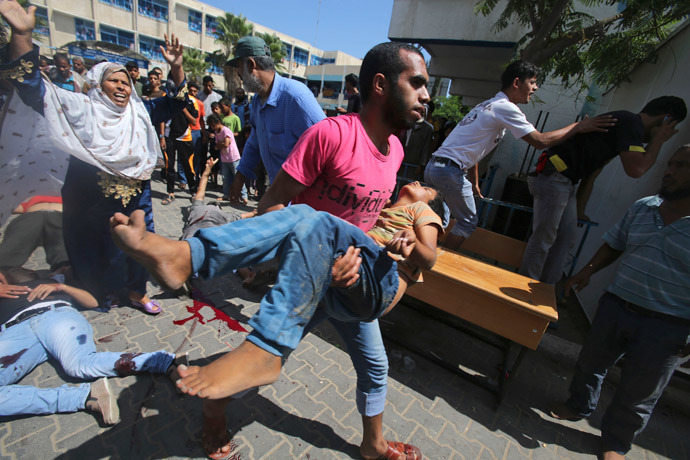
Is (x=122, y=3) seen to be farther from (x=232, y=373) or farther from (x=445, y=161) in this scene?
(x=232, y=373)

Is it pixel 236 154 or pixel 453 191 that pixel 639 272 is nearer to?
pixel 453 191

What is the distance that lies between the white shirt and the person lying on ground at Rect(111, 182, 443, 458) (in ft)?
7.91

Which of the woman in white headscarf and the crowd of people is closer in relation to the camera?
the crowd of people

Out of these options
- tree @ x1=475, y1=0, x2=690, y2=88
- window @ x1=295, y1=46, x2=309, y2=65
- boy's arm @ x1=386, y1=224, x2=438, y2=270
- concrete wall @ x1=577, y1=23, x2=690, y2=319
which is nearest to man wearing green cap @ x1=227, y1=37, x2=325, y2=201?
boy's arm @ x1=386, y1=224, x2=438, y2=270

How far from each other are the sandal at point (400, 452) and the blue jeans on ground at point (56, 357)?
1.76 metres

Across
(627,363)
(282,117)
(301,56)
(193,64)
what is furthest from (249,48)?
(301,56)

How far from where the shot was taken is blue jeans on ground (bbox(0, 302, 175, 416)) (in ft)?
6.57

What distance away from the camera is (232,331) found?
3.17 meters

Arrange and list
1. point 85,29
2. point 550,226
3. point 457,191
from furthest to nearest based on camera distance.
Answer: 1. point 85,29
2. point 457,191
3. point 550,226

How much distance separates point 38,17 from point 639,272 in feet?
15.0

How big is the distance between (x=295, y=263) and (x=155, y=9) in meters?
48.1

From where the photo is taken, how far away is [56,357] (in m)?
2.32

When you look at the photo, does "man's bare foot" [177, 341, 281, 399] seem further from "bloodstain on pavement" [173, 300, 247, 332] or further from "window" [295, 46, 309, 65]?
"window" [295, 46, 309, 65]

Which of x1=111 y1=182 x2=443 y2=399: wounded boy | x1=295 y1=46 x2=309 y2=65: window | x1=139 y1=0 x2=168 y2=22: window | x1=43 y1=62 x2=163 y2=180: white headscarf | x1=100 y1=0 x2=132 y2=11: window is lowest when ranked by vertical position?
x1=111 y1=182 x2=443 y2=399: wounded boy
